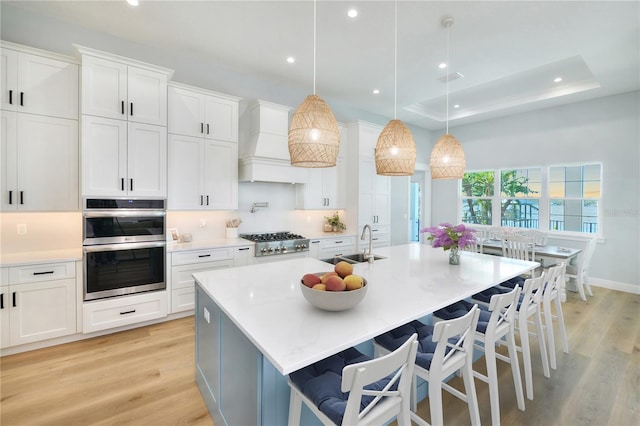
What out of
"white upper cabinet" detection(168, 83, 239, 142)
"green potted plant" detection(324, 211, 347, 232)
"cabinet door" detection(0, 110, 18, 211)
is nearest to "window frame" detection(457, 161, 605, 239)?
"green potted plant" detection(324, 211, 347, 232)

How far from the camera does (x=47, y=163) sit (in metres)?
2.81

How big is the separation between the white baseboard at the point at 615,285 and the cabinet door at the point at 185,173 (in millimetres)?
6397

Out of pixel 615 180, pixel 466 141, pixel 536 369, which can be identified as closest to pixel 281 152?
pixel 536 369

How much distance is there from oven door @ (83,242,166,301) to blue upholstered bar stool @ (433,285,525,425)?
288cm

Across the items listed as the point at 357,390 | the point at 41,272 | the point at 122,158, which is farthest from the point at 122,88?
the point at 357,390

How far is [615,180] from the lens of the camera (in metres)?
4.64

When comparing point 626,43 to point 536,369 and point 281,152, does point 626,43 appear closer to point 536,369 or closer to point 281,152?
point 536,369

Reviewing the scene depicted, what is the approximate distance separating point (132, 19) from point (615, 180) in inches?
280

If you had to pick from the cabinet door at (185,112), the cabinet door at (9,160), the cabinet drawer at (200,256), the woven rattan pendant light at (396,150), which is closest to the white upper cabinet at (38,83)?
the cabinet door at (9,160)

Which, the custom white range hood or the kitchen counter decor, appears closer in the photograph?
the kitchen counter decor

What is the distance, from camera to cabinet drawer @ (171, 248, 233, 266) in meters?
3.32

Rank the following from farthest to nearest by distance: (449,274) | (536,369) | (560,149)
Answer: (560,149), (536,369), (449,274)

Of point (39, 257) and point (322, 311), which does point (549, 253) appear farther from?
point (39, 257)

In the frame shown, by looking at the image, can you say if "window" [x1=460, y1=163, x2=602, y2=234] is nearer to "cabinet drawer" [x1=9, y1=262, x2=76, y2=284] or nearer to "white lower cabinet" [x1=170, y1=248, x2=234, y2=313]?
"white lower cabinet" [x1=170, y1=248, x2=234, y2=313]
